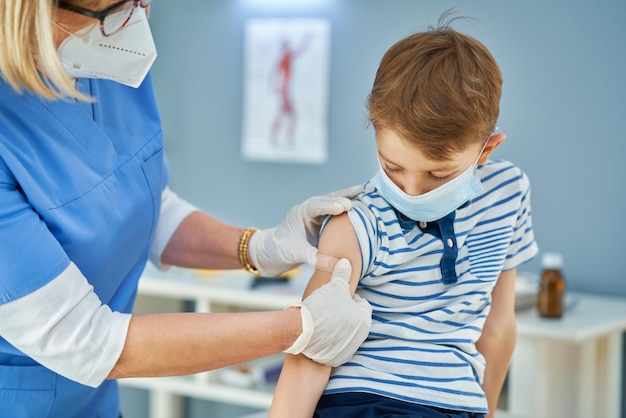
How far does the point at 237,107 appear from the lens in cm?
379

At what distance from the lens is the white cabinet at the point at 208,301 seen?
120 inches

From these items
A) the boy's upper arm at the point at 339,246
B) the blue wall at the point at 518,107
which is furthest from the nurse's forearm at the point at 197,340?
the blue wall at the point at 518,107

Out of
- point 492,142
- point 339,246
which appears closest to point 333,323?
point 339,246

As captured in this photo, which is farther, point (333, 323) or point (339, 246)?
point (339, 246)

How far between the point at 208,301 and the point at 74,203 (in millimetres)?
1987

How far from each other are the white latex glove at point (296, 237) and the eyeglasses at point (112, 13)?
0.40 metres

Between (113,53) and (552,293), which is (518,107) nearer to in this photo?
(552,293)

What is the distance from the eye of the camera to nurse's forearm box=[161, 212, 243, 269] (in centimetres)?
154

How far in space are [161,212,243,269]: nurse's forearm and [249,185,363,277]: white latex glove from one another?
5 cm

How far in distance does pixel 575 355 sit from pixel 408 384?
172cm

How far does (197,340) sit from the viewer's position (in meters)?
1.14

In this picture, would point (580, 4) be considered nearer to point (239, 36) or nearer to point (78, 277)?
point (239, 36)

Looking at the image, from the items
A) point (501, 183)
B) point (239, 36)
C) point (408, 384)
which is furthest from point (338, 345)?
point (239, 36)

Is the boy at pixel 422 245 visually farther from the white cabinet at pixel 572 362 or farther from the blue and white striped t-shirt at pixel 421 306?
the white cabinet at pixel 572 362
